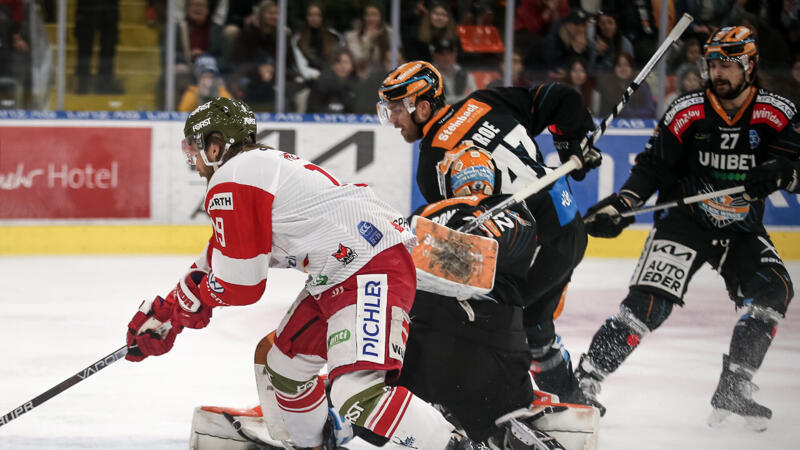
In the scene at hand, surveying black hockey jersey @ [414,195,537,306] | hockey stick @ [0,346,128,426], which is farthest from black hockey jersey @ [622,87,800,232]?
hockey stick @ [0,346,128,426]

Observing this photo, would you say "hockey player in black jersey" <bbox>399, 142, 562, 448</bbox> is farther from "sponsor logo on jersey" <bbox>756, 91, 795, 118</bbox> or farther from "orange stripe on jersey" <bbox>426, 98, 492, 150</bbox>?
"sponsor logo on jersey" <bbox>756, 91, 795, 118</bbox>

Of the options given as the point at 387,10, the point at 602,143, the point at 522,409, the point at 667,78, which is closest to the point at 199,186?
the point at 387,10

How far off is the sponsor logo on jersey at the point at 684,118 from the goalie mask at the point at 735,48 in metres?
0.16

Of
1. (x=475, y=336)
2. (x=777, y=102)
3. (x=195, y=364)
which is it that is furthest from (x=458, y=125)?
(x=195, y=364)

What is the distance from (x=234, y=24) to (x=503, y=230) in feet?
15.3

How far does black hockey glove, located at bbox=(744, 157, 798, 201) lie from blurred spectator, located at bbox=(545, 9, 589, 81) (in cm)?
380

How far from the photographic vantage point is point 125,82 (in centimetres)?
677

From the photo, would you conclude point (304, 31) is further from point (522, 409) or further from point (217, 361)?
point (522, 409)

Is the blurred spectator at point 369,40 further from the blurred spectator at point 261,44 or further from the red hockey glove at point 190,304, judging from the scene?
the red hockey glove at point 190,304

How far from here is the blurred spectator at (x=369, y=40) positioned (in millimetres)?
7047

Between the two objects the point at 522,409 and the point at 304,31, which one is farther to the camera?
the point at 304,31

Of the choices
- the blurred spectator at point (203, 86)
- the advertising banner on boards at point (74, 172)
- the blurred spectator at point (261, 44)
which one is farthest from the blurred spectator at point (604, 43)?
the advertising banner on boards at point (74, 172)

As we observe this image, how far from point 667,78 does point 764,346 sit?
13.3 ft

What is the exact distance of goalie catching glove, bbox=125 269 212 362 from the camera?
102 inches
